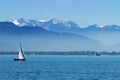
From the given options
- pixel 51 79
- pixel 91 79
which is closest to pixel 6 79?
pixel 51 79

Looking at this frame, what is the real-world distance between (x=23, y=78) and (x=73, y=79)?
739cm

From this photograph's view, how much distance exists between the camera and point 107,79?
264ft

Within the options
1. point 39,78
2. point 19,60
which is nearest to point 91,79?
point 39,78

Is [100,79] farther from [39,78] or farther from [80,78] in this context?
[39,78]

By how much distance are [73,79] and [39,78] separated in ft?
17.3

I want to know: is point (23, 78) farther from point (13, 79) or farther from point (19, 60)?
point (19, 60)

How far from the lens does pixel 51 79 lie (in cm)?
8156

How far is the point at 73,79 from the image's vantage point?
80688mm

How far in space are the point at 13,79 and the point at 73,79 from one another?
8.62 meters

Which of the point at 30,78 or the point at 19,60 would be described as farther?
the point at 19,60

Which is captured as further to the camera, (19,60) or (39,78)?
(19,60)

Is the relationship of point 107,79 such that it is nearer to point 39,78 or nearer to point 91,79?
point 91,79

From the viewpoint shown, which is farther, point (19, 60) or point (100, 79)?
point (19, 60)

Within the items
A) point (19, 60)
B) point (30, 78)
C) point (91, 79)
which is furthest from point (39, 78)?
point (19, 60)
